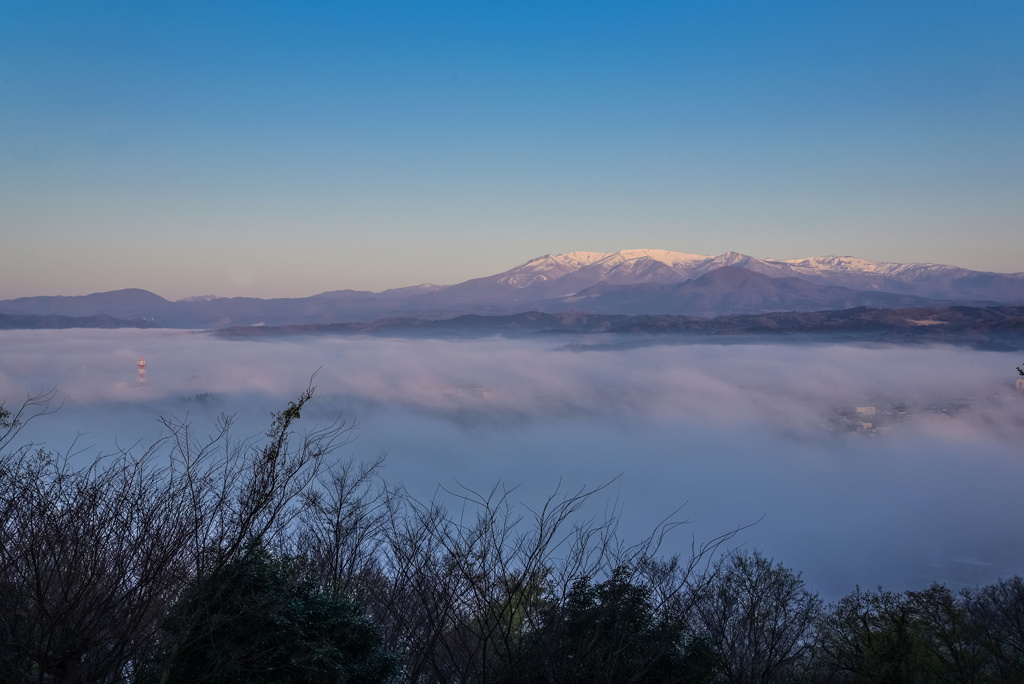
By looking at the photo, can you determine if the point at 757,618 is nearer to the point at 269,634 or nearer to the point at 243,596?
the point at 269,634

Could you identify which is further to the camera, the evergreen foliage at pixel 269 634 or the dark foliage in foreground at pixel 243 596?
the evergreen foliage at pixel 269 634

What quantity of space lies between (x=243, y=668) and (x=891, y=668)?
66.3 ft

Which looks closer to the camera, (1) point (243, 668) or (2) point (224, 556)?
(2) point (224, 556)

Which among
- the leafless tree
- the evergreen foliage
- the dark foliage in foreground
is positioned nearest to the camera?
the dark foliage in foreground

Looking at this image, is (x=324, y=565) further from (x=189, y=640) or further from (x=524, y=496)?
(x=524, y=496)

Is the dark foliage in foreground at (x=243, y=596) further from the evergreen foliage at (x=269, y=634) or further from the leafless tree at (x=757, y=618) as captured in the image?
the leafless tree at (x=757, y=618)

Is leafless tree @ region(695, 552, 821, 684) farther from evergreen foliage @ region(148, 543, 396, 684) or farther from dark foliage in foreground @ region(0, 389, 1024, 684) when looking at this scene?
evergreen foliage @ region(148, 543, 396, 684)

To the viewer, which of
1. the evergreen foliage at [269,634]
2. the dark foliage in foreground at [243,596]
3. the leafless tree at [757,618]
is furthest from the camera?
the leafless tree at [757,618]

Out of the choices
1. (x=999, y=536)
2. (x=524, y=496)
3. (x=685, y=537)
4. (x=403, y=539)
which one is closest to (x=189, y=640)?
(x=403, y=539)

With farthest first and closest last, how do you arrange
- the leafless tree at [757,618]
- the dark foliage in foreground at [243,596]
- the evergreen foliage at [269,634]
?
the leafless tree at [757,618] < the evergreen foliage at [269,634] < the dark foliage in foreground at [243,596]

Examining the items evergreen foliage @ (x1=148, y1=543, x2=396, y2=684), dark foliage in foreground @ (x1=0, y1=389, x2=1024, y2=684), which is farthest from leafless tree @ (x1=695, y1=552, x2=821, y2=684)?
evergreen foliage @ (x1=148, y1=543, x2=396, y2=684)

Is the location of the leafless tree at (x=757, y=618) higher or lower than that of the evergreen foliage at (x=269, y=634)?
lower

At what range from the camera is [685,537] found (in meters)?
158

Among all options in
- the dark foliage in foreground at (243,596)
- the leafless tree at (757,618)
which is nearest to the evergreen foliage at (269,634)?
the dark foliage in foreground at (243,596)
